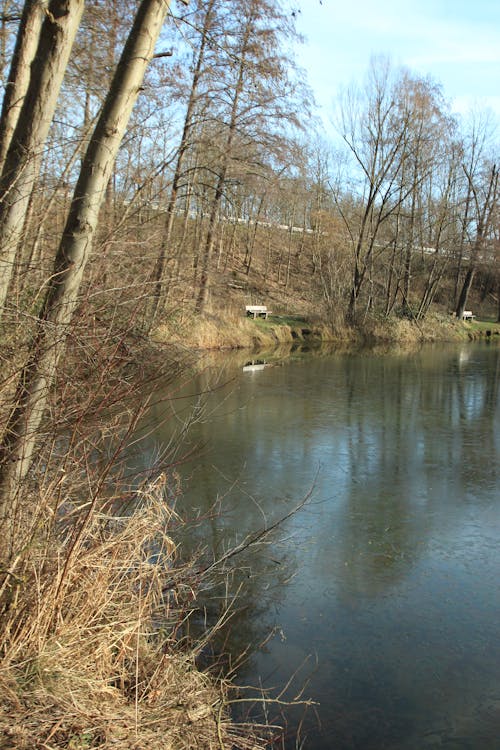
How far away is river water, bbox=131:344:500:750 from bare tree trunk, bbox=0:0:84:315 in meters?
1.31

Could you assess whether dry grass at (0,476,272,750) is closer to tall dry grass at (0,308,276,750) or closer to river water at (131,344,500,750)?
tall dry grass at (0,308,276,750)

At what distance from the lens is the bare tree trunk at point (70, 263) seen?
11.0 ft

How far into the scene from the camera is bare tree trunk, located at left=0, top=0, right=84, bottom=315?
352 centimetres

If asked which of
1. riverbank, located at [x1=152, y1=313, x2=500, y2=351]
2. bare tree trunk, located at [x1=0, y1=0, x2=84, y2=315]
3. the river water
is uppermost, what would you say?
bare tree trunk, located at [x1=0, y1=0, x2=84, y2=315]

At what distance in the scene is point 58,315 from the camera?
3553 millimetres

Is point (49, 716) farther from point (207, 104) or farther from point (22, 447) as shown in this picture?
point (207, 104)

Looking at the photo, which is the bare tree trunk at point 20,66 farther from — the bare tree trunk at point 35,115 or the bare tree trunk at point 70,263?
the bare tree trunk at point 70,263

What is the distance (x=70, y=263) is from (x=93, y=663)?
192 centimetres

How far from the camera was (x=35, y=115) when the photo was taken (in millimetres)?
3568

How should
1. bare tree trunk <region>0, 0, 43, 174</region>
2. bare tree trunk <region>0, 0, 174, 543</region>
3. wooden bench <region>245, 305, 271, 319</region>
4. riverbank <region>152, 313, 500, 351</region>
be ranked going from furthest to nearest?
wooden bench <region>245, 305, 271, 319</region>, riverbank <region>152, 313, 500, 351</region>, bare tree trunk <region>0, 0, 43, 174</region>, bare tree trunk <region>0, 0, 174, 543</region>

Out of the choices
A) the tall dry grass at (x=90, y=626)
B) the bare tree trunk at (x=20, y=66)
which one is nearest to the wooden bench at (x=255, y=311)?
the bare tree trunk at (x=20, y=66)

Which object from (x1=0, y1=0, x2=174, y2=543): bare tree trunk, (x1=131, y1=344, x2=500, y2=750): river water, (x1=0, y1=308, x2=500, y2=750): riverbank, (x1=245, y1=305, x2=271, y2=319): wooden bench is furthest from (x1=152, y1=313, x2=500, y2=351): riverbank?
(x1=0, y1=308, x2=500, y2=750): riverbank

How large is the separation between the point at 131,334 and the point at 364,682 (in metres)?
2.25

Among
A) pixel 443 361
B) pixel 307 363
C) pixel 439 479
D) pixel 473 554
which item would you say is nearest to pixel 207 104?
pixel 307 363
